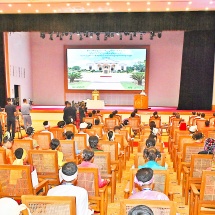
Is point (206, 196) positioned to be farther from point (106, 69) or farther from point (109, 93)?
point (106, 69)

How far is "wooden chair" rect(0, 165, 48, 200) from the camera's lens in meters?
3.19

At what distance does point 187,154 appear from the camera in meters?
4.64

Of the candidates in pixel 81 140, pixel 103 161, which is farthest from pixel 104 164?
pixel 81 140

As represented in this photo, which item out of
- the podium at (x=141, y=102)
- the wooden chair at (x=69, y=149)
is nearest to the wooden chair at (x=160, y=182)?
the wooden chair at (x=69, y=149)

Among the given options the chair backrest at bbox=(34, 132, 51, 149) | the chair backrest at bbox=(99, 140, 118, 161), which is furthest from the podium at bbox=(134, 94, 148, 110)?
the chair backrest at bbox=(99, 140, 118, 161)

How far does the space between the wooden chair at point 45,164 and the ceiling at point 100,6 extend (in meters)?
7.49

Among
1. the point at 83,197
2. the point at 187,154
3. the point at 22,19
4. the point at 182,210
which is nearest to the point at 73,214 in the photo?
the point at 83,197

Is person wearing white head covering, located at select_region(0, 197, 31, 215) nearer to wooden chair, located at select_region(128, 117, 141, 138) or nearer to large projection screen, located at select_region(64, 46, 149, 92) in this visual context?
wooden chair, located at select_region(128, 117, 141, 138)

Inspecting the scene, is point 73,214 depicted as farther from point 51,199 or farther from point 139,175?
point 139,175

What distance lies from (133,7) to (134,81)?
753 cm

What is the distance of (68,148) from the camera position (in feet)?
16.1

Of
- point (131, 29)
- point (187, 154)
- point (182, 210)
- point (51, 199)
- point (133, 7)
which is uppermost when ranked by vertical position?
point (133, 7)

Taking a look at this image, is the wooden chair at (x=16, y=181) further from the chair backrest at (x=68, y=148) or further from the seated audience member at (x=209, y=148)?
the seated audience member at (x=209, y=148)

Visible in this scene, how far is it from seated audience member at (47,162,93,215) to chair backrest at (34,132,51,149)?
116 inches
